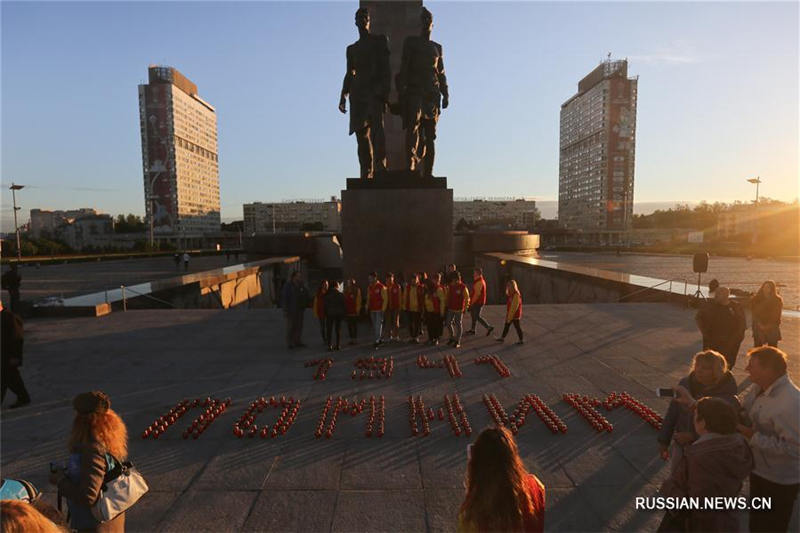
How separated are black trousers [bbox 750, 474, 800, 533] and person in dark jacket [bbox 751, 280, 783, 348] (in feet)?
15.0

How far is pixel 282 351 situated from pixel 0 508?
713 cm

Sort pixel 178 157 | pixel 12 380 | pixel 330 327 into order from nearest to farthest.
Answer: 1. pixel 12 380
2. pixel 330 327
3. pixel 178 157

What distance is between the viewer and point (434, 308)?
892 centimetres

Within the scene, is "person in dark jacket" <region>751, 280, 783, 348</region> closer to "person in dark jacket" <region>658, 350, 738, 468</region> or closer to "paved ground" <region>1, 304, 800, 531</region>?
"paved ground" <region>1, 304, 800, 531</region>

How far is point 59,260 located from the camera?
3912 centimetres

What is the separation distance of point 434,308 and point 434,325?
35 cm

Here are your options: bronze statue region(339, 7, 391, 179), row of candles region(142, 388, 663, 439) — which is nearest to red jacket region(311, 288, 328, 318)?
row of candles region(142, 388, 663, 439)

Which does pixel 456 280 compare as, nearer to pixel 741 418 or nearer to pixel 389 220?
pixel 389 220

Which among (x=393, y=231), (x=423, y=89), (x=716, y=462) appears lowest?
(x=716, y=462)

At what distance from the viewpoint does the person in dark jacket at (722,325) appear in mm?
5434

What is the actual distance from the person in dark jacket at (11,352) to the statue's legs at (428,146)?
9.31 m

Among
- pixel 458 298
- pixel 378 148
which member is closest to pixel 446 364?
pixel 458 298

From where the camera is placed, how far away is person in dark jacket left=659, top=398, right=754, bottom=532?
245 centimetres

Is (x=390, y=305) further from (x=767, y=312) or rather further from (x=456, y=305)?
(x=767, y=312)
